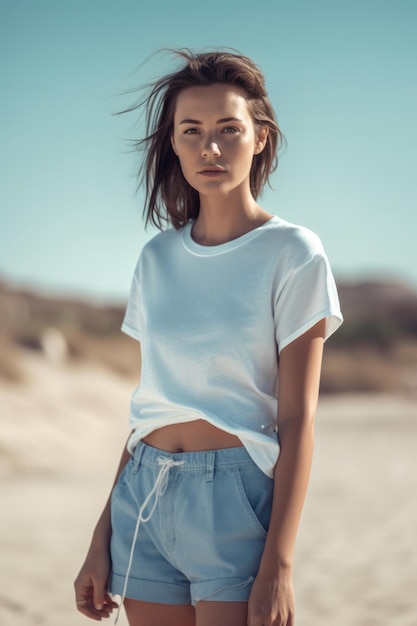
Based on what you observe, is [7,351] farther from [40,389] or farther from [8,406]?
[8,406]

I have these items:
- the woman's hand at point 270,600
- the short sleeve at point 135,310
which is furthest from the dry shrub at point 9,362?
the woman's hand at point 270,600

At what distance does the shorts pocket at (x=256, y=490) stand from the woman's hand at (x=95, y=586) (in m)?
0.35

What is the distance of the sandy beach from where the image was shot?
4.09 meters

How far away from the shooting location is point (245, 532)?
4.80ft

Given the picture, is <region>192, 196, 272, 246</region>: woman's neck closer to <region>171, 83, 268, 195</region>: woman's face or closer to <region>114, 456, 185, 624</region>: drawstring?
<region>171, 83, 268, 195</region>: woman's face

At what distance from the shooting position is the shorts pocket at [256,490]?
4.86 feet

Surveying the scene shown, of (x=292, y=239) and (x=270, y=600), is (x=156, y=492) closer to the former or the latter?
(x=270, y=600)

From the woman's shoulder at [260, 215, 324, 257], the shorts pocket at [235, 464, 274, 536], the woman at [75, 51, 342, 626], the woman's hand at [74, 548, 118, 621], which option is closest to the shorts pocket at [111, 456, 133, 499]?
the woman at [75, 51, 342, 626]

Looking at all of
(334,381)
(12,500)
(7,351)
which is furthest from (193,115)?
(334,381)

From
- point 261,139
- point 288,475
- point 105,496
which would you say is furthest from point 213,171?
point 105,496

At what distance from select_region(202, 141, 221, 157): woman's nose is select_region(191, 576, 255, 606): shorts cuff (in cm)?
74

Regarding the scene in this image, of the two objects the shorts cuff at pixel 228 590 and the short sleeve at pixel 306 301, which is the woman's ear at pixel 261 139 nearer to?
the short sleeve at pixel 306 301

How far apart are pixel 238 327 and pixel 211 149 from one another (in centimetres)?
33

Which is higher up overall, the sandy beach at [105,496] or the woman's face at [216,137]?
the woman's face at [216,137]
